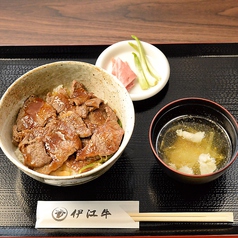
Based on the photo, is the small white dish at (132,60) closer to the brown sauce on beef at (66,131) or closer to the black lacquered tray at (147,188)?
the black lacquered tray at (147,188)


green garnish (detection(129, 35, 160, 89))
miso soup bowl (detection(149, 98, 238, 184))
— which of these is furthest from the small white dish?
miso soup bowl (detection(149, 98, 238, 184))

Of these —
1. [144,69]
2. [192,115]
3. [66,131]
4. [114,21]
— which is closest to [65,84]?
[66,131]

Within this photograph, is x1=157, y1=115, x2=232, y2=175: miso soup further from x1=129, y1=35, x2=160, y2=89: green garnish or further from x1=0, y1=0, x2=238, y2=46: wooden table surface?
x1=0, y1=0, x2=238, y2=46: wooden table surface

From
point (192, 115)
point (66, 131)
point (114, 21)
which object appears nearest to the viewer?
point (66, 131)

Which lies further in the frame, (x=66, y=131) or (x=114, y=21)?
(x=114, y=21)

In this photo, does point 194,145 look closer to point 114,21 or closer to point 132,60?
point 132,60

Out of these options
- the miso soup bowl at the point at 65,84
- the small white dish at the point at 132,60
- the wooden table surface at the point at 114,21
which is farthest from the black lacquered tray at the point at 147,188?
the wooden table surface at the point at 114,21

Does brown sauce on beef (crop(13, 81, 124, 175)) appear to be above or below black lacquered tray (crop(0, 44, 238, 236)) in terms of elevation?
above
